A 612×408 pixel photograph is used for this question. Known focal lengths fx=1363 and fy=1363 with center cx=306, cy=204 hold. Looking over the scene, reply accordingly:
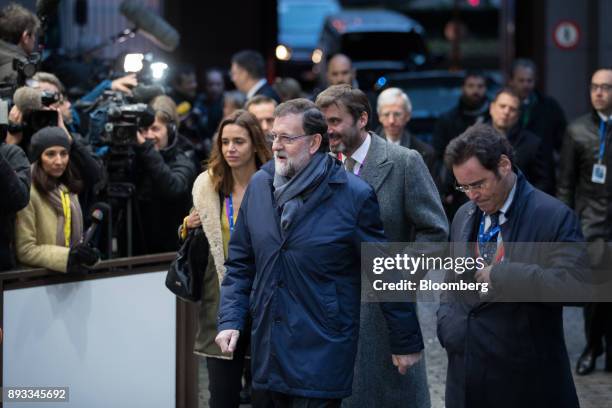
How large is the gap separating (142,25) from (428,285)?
6537 millimetres

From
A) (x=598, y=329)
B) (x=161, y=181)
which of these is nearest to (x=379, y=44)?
(x=598, y=329)

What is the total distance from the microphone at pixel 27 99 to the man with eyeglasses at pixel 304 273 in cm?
260

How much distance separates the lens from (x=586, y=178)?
403 inches

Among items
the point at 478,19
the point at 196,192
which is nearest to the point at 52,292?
the point at 196,192

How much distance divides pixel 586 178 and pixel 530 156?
2.53 ft

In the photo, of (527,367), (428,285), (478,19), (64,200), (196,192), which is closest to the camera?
(527,367)

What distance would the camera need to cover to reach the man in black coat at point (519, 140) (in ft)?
35.4

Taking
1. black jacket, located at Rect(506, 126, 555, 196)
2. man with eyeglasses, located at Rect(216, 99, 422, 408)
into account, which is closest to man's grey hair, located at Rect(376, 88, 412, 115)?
black jacket, located at Rect(506, 126, 555, 196)

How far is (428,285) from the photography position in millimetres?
6500

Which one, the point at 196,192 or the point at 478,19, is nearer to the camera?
the point at 196,192

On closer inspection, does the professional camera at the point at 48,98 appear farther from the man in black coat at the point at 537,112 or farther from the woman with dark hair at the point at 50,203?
the man in black coat at the point at 537,112

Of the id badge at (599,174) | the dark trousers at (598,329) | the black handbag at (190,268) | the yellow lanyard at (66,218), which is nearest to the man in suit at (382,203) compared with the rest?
the black handbag at (190,268)

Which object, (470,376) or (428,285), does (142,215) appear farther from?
(470,376)

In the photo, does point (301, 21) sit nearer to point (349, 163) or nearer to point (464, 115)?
point (464, 115)
